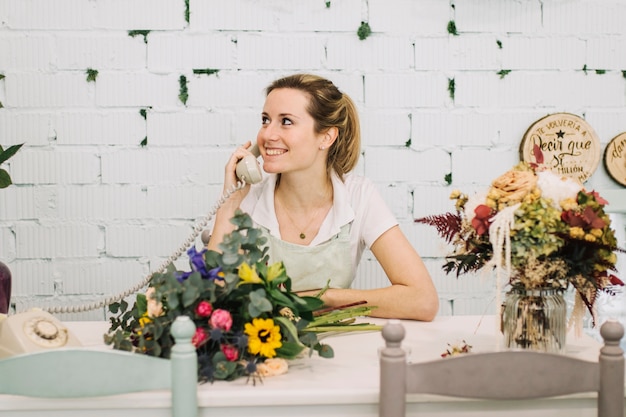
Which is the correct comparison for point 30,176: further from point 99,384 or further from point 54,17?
point 99,384

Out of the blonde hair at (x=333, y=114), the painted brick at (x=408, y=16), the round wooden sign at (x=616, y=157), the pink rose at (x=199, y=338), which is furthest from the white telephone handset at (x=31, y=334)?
the round wooden sign at (x=616, y=157)

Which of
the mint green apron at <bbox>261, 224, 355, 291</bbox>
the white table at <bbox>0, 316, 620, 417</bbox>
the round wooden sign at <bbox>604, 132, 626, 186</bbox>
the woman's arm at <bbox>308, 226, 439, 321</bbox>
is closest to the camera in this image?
the white table at <bbox>0, 316, 620, 417</bbox>

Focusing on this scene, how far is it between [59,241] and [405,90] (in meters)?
1.22

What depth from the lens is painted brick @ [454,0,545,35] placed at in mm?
2402

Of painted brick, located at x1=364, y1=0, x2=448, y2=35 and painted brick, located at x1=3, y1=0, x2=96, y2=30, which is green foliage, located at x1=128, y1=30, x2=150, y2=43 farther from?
painted brick, located at x1=364, y1=0, x2=448, y2=35

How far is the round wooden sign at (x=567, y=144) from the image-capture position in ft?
7.91

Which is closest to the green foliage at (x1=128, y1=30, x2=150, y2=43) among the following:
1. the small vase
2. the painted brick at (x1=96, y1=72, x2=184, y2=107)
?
the painted brick at (x1=96, y1=72, x2=184, y2=107)

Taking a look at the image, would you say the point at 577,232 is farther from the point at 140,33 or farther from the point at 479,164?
the point at 140,33

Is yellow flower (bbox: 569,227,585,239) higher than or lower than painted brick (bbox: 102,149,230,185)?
lower

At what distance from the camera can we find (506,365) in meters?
1.07

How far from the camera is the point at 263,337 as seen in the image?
121 centimetres

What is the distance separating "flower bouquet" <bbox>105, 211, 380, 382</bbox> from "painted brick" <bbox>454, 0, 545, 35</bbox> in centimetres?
146

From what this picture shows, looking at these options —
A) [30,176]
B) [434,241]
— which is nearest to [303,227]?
[434,241]

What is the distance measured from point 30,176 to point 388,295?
1.27 metres
